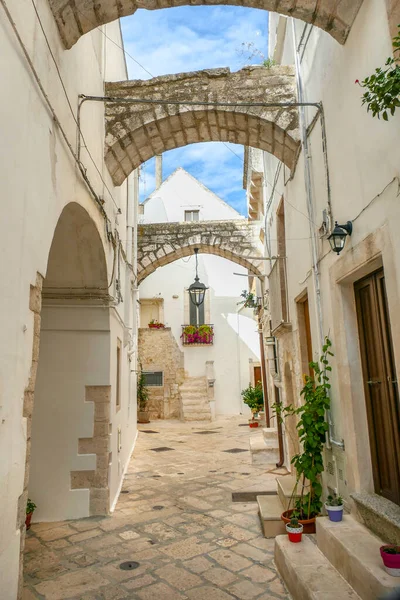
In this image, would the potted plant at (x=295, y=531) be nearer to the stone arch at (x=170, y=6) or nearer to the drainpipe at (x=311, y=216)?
the drainpipe at (x=311, y=216)

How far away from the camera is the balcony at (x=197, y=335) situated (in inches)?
679

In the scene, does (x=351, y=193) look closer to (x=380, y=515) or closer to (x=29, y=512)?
(x=380, y=515)

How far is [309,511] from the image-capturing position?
3.77 metres

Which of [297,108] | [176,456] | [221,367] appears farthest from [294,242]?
[221,367]

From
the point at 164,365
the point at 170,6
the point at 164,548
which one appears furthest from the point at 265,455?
the point at 164,365

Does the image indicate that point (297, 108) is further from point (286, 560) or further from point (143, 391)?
point (143, 391)

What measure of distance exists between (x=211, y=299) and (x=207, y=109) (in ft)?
44.1

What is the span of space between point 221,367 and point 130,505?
478 inches

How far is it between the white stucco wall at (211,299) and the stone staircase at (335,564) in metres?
13.6

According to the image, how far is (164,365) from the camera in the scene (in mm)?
16797

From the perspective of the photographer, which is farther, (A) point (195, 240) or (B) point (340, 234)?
(A) point (195, 240)

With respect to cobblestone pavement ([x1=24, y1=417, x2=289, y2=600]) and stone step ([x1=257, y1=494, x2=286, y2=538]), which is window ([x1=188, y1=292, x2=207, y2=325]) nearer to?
cobblestone pavement ([x1=24, y1=417, x2=289, y2=600])

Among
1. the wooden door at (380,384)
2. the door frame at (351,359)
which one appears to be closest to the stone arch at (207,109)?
the door frame at (351,359)

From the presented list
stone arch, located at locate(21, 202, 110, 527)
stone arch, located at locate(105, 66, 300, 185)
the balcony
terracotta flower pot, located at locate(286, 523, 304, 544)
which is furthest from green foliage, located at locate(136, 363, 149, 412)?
terracotta flower pot, located at locate(286, 523, 304, 544)
